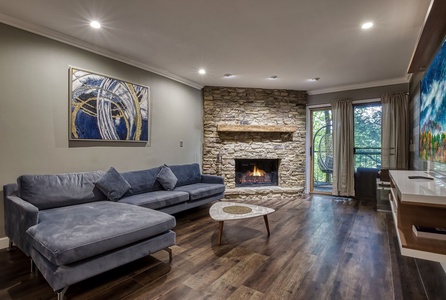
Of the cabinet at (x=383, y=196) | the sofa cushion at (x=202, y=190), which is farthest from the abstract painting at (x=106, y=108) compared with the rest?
the cabinet at (x=383, y=196)

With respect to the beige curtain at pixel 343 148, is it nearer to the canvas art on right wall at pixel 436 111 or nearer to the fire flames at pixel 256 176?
the fire flames at pixel 256 176

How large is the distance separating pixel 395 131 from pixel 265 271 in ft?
13.6

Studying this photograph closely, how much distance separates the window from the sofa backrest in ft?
11.9

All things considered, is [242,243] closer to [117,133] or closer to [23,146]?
[117,133]

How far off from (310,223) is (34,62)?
14.1ft

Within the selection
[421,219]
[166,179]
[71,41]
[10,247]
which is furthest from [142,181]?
[421,219]

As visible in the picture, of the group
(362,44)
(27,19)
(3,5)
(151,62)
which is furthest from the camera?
(151,62)

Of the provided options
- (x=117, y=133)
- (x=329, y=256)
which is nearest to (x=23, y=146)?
(x=117, y=133)

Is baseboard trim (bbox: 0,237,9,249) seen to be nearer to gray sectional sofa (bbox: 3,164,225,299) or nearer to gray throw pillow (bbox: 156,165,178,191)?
gray sectional sofa (bbox: 3,164,225,299)

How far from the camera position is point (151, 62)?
385cm

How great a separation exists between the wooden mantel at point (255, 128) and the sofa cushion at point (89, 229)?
2.99 meters

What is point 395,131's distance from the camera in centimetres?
456

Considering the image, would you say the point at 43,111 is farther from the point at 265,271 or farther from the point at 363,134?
the point at 363,134

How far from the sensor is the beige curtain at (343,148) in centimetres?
509
